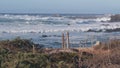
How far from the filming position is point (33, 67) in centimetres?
930

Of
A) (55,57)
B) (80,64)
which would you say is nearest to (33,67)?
(80,64)

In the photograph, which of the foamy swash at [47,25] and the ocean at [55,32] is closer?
the ocean at [55,32]

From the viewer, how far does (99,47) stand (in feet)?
54.5

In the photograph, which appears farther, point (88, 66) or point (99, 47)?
point (99, 47)

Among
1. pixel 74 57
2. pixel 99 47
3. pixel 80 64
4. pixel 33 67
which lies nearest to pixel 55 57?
pixel 74 57

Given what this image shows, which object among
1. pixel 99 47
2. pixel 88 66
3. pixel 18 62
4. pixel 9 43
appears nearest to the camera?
pixel 18 62

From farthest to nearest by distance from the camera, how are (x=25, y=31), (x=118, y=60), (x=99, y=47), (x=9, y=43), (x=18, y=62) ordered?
(x=25, y=31)
(x=99, y=47)
(x=9, y=43)
(x=118, y=60)
(x=18, y=62)

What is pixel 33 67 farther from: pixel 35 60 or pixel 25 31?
pixel 25 31

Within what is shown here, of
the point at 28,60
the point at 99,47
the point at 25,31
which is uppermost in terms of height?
the point at 28,60

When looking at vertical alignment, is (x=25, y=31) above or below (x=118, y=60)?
below

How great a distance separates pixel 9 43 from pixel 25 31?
27599 mm

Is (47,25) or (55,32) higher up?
(55,32)

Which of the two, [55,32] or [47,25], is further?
[47,25]

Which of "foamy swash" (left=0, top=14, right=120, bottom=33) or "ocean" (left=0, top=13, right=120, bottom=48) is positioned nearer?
"ocean" (left=0, top=13, right=120, bottom=48)
